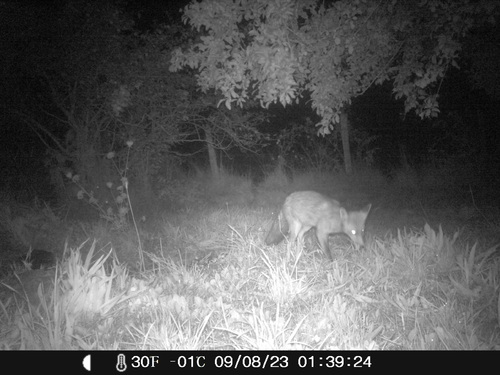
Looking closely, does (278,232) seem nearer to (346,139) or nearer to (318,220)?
(318,220)

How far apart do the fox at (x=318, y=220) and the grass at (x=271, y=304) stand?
2.71ft

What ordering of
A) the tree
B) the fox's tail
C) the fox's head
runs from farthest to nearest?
1. the fox's tail
2. the fox's head
3. the tree

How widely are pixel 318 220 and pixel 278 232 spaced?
77 cm

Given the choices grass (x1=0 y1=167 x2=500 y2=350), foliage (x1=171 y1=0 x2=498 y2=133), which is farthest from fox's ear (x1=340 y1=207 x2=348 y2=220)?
foliage (x1=171 y1=0 x2=498 y2=133)

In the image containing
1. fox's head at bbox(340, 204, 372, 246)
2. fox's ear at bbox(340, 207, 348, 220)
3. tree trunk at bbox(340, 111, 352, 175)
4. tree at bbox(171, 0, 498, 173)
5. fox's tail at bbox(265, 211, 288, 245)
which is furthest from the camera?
tree trunk at bbox(340, 111, 352, 175)

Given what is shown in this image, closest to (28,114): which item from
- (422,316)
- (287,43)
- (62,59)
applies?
(62,59)

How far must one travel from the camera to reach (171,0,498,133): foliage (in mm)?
5453

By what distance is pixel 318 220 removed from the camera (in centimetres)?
741

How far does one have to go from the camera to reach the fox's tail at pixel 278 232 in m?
7.37

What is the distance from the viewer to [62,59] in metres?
9.45
